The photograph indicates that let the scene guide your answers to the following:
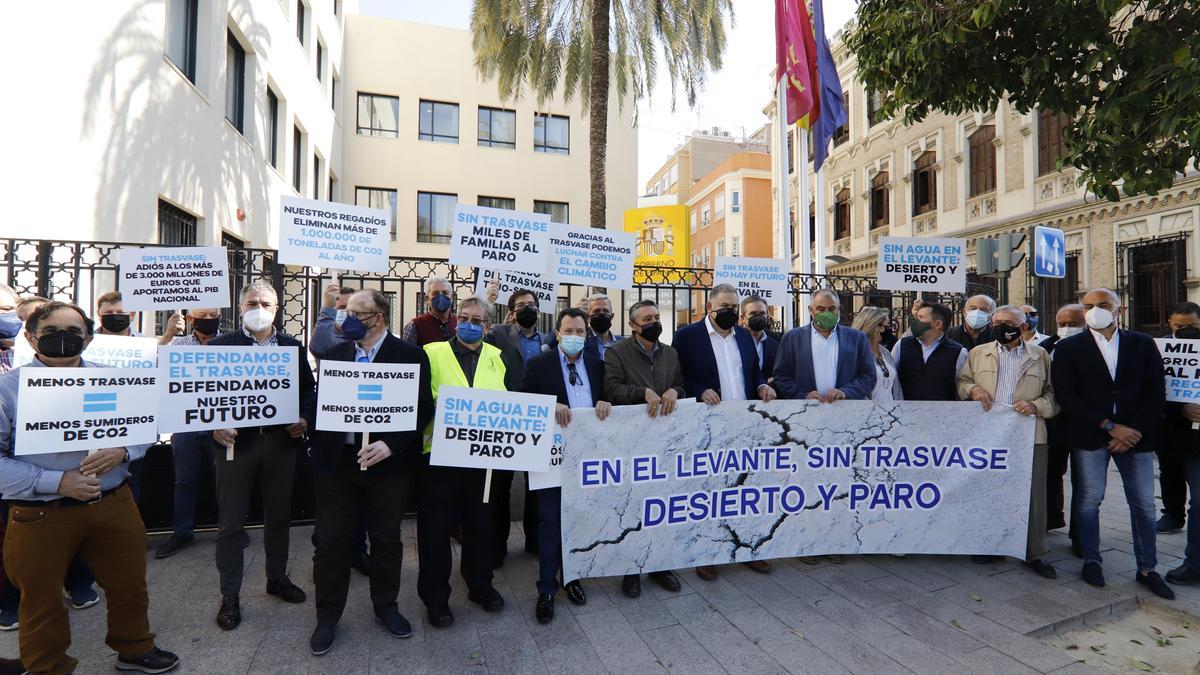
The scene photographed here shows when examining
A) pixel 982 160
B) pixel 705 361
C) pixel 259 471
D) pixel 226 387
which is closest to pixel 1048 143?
pixel 982 160

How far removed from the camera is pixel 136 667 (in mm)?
3465

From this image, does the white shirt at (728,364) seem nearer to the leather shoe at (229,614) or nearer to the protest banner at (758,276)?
the protest banner at (758,276)

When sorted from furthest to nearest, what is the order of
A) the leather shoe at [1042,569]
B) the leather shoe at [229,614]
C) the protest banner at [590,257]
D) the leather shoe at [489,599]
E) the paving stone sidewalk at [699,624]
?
1. the protest banner at [590,257]
2. the leather shoe at [1042,569]
3. the leather shoe at [489,599]
4. the leather shoe at [229,614]
5. the paving stone sidewalk at [699,624]

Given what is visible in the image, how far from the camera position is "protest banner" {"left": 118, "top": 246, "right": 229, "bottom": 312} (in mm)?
5309

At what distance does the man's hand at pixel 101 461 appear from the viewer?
10.4 ft

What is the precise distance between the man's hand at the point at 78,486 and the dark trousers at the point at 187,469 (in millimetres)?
2197

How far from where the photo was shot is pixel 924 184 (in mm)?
23922

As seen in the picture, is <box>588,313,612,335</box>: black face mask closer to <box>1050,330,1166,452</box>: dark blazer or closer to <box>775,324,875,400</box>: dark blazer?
<box>775,324,875,400</box>: dark blazer

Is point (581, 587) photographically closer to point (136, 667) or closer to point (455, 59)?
point (136, 667)

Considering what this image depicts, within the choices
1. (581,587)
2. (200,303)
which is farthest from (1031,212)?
(200,303)

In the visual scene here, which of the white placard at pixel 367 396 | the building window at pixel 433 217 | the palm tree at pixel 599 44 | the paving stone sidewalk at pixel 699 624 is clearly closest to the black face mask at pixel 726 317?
the paving stone sidewalk at pixel 699 624

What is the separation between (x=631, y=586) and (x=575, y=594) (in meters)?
0.41

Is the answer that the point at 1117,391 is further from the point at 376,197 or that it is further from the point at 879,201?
the point at 879,201

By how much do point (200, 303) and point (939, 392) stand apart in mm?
6169
